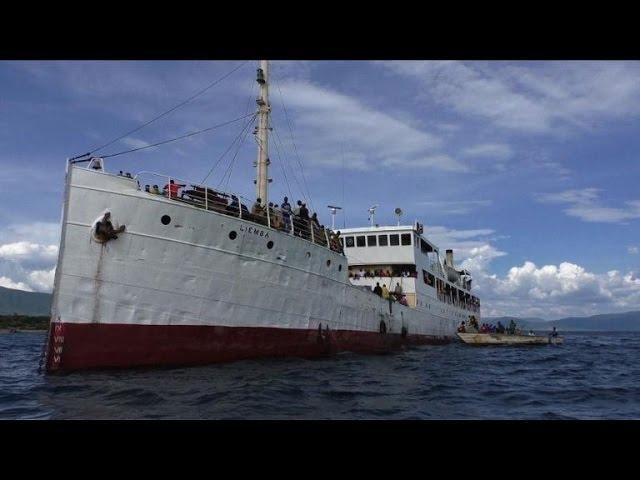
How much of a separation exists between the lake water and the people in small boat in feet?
10.8

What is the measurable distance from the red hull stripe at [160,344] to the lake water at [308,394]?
483 mm

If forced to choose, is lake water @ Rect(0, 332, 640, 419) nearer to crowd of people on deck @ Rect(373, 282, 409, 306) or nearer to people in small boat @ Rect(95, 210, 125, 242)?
people in small boat @ Rect(95, 210, 125, 242)

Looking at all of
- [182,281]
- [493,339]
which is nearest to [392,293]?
[493,339]

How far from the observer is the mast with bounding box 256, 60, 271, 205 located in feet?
60.6

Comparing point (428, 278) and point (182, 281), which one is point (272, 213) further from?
point (428, 278)

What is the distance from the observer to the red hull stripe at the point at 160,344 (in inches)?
450

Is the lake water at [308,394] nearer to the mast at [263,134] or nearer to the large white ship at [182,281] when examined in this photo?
the large white ship at [182,281]

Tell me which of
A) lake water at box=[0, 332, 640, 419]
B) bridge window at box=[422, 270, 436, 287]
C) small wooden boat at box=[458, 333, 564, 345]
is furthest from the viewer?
small wooden boat at box=[458, 333, 564, 345]

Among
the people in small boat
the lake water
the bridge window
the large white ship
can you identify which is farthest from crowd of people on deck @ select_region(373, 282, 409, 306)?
the people in small boat

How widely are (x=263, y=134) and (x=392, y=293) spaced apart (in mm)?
11302

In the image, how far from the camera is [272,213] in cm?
1541

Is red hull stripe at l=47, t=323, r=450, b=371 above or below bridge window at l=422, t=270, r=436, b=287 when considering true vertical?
below
